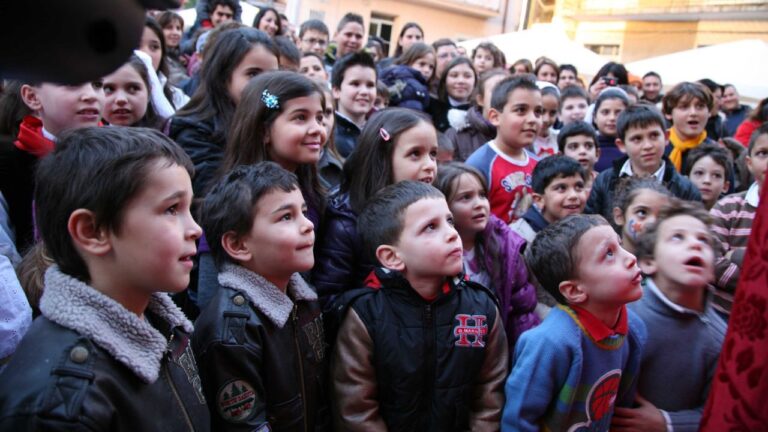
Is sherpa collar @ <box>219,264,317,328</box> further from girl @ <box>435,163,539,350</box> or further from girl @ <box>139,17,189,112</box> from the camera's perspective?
girl @ <box>139,17,189,112</box>

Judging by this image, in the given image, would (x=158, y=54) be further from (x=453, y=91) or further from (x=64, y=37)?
(x=64, y=37)

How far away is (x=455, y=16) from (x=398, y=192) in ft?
71.8

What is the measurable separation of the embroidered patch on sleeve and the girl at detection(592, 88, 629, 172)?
4190 mm

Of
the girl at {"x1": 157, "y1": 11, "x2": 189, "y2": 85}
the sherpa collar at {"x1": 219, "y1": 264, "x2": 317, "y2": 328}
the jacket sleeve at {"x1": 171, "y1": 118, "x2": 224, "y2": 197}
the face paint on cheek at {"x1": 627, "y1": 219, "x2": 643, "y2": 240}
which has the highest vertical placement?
the girl at {"x1": 157, "y1": 11, "x2": 189, "y2": 85}

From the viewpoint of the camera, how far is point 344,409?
2070mm

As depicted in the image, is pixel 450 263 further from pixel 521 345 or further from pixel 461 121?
pixel 461 121

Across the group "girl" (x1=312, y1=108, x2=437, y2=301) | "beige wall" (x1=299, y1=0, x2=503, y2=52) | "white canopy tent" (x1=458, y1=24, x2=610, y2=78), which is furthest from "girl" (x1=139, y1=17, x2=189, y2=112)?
"beige wall" (x1=299, y1=0, x2=503, y2=52)

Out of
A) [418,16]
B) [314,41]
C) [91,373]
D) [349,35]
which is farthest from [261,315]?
[418,16]

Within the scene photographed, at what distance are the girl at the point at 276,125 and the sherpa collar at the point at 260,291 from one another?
641mm

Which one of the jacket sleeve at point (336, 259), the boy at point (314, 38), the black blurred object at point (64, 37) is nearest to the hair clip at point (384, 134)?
the jacket sleeve at point (336, 259)

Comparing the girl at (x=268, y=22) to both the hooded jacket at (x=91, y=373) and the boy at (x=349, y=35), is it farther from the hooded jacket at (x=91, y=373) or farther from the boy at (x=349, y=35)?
the hooded jacket at (x=91, y=373)

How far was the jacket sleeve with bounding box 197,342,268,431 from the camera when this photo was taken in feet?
5.65

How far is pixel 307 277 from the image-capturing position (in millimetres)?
2434

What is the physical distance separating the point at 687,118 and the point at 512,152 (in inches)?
84.6
